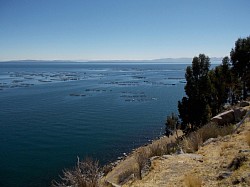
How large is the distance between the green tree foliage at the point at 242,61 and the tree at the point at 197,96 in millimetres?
6196

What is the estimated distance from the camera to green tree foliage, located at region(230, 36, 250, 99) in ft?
130

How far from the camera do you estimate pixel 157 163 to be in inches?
517

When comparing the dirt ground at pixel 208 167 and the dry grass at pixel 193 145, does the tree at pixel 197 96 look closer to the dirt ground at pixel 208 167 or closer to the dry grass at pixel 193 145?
the dry grass at pixel 193 145

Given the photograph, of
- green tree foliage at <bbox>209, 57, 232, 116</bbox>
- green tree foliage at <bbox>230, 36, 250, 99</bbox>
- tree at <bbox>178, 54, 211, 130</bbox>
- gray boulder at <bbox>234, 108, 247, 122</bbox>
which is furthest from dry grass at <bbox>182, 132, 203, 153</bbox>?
green tree foliage at <bbox>230, 36, 250, 99</bbox>

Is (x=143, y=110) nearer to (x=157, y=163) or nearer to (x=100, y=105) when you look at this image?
(x=100, y=105)

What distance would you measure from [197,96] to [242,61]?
10053 millimetres

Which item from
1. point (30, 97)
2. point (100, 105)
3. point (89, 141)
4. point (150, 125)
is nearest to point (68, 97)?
point (30, 97)

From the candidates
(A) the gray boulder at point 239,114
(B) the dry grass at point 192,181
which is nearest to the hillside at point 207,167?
(B) the dry grass at point 192,181

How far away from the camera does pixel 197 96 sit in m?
35.9

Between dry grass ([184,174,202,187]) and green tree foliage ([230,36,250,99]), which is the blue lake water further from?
dry grass ([184,174,202,187])

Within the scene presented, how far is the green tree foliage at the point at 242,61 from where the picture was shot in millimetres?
39719

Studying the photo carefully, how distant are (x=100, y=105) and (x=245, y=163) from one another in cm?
5490

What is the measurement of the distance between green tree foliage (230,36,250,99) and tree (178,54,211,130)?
20.3 ft

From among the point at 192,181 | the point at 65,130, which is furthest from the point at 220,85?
the point at 192,181
